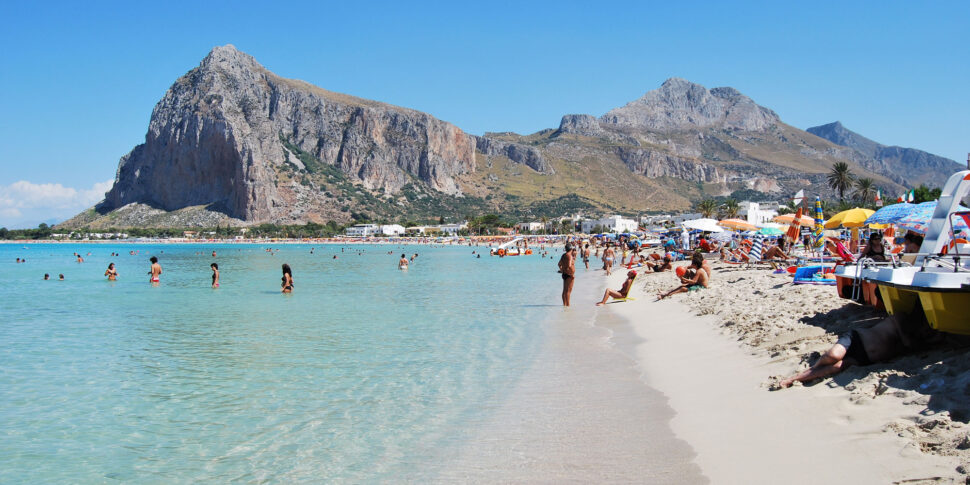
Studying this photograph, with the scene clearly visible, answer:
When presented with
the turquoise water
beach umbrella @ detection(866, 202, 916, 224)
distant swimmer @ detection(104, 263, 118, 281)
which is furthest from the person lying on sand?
distant swimmer @ detection(104, 263, 118, 281)

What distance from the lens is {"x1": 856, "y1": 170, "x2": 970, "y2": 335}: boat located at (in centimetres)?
525

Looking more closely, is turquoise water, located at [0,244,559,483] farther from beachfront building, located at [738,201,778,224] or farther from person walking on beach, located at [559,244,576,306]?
beachfront building, located at [738,201,778,224]

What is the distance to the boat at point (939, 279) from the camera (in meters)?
5.25

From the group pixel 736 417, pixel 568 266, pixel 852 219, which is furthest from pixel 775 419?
pixel 852 219

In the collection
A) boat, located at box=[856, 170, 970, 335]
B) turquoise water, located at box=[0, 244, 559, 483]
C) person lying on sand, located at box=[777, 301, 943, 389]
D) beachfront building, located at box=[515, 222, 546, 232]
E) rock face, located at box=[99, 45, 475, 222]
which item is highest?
rock face, located at box=[99, 45, 475, 222]

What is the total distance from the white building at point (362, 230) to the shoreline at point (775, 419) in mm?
157801

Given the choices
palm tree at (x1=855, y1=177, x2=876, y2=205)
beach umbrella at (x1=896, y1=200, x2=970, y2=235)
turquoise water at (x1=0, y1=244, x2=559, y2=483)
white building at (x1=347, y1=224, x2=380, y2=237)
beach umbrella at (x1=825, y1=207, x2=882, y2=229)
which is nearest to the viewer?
turquoise water at (x1=0, y1=244, x2=559, y2=483)

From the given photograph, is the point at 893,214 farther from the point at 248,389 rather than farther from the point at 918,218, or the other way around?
the point at 248,389

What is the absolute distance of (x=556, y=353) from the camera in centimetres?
1080

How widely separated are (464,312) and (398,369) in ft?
24.3

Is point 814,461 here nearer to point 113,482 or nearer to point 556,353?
point 113,482

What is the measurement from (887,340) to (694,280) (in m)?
11.4

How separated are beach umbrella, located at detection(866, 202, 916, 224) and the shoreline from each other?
6941mm

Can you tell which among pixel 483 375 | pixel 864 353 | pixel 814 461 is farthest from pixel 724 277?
pixel 814 461
